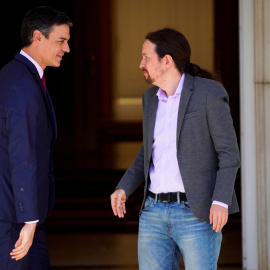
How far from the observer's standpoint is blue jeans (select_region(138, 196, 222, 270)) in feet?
7.82

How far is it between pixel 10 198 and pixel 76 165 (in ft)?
20.2

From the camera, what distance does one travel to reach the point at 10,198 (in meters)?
2.44

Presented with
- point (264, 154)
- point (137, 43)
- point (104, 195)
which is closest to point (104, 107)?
point (137, 43)

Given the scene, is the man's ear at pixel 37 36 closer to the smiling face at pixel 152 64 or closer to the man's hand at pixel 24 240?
the smiling face at pixel 152 64

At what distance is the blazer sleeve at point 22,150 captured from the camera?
2.34 m

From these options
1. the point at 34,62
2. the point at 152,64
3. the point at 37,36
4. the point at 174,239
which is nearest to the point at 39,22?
the point at 37,36

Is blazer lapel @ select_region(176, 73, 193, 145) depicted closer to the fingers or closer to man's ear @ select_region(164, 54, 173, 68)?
man's ear @ select_region(164, 54, 173, 68)

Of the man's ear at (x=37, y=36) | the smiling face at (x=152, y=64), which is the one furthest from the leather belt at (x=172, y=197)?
the man's ear at (x=37, y=36)

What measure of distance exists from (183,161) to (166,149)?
0.11m

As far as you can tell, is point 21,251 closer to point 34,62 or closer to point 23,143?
point 23,143

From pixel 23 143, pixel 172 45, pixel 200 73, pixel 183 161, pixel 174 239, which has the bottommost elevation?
pixel 174 239

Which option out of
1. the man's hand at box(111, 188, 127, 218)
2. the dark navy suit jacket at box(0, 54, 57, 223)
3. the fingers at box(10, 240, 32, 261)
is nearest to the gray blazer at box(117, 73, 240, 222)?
the man's hand at box(111, 188, 127, 218)

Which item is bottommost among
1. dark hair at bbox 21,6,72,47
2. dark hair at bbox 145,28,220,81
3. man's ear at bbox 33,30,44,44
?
dark hair at bbox 145,28,220,81

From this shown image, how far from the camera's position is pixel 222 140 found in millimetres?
2361
